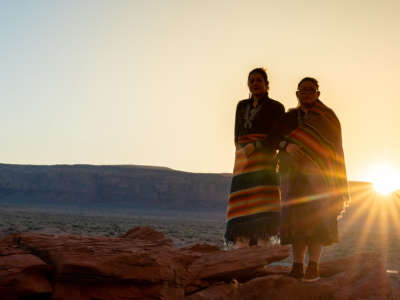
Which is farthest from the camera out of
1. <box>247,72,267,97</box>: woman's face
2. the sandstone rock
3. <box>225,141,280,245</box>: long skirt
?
<box>247,72,267,97</box>: woman's face

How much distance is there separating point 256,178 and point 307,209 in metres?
0.80

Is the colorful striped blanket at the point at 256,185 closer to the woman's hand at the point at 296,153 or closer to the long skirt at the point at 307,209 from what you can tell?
the long skirt at the point at 307,209

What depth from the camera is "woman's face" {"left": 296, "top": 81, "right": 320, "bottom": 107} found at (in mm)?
4844

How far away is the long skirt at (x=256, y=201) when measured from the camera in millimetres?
5180

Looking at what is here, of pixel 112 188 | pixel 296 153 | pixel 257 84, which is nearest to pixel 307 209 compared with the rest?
pixel 296 153

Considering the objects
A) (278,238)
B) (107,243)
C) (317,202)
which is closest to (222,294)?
(278,238)

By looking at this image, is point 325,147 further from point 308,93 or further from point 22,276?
point 22,276

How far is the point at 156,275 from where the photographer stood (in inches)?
193

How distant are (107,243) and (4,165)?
100 m

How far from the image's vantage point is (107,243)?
5.57 metres

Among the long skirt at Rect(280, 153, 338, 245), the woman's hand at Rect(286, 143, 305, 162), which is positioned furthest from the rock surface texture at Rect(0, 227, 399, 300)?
the woman's hand at Rect(286, 143, 305, 162)

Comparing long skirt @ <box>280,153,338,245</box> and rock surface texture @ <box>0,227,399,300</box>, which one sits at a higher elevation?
long skirt @ <box>280,153,338,245</box>

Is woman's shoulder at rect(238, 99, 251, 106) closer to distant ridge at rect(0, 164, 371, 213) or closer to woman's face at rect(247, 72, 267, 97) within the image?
woman's face at rect(247, 72, 267, 97)

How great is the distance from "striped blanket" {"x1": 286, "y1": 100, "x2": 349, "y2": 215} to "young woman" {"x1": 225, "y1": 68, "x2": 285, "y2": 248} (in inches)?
15.8
